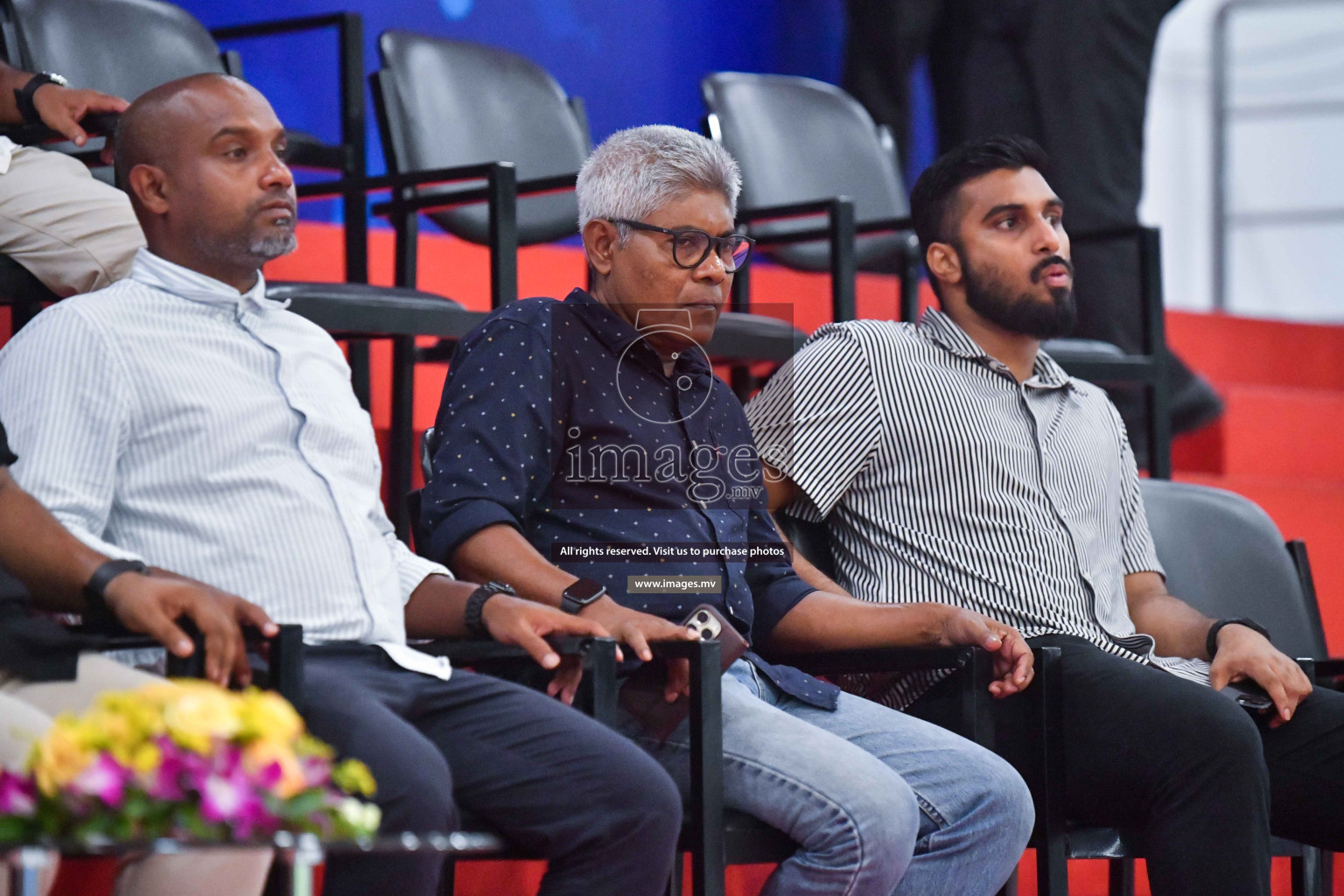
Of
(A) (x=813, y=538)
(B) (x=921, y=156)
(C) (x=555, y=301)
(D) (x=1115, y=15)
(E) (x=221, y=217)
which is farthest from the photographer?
(B) (x=921, y=156)

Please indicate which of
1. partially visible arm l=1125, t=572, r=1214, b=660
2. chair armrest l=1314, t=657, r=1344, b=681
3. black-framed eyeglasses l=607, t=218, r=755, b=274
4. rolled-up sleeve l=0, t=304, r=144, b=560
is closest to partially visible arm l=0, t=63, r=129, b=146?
rolled-up sleeve l=0, t=304, r=144, b=560

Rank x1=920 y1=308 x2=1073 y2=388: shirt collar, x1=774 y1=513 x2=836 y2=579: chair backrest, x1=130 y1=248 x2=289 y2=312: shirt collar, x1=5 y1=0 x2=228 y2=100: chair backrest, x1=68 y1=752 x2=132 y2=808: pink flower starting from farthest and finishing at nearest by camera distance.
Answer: x1=5 y1=0 x2=228 y2=100: chair backrest
x1=920 y1=308 x2=1073 y2=388: shirt collar
x1=774 y1=513 x2=836 y2=579: chair backrest
x1=130 y1=248 x2=289 y2=312: shirt collar
x1=68 y1=752 x2=132 y2=808: pink flower

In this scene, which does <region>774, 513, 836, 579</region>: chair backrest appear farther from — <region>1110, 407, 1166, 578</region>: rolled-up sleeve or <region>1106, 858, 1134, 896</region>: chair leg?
<region>1106, 858, 1134, 896</region>: chair leg

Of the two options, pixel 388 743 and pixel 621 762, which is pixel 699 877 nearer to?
pixel 621 762

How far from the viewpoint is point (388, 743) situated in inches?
61.6

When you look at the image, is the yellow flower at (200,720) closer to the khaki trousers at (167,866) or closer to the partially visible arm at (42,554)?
the khaki trousers at (167,866)

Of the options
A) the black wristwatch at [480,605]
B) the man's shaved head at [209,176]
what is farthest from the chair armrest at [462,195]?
the black wristwatch at [480,605]

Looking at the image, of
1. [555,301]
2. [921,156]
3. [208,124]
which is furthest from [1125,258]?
[208,124]

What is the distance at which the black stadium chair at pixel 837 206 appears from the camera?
3281mm

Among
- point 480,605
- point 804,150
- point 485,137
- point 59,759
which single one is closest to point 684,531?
point 480,605

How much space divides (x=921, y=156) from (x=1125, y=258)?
157 centimetres

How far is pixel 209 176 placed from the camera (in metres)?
1.95

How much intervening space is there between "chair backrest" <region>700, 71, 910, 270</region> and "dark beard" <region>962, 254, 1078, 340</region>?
963 mm

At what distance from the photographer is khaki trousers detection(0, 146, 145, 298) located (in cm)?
225
